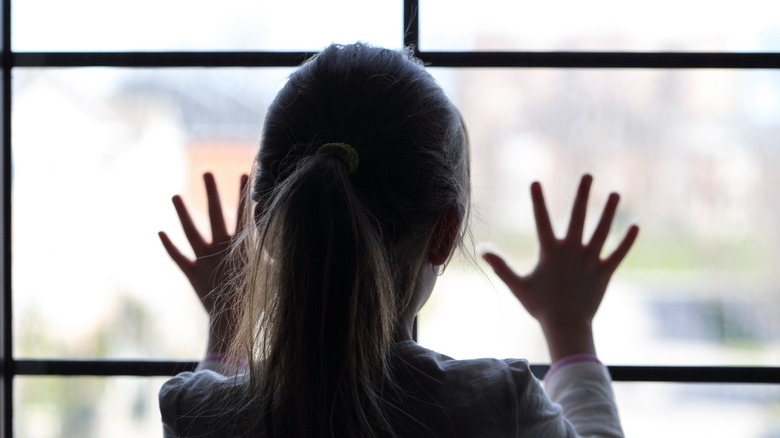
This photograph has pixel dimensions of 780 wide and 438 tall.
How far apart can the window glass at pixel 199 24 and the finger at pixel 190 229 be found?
28 cm

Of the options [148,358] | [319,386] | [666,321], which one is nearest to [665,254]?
[666,321]

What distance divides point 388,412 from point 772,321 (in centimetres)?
67

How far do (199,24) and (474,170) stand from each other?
493 millimetres

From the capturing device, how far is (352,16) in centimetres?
116

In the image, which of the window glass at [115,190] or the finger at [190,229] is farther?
the window glass at [115,190]

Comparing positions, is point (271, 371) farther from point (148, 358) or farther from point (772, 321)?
point (772, 321)

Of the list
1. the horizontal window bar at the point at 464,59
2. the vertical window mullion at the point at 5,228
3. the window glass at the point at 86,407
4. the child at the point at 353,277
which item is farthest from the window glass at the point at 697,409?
the vertical window mullion at the point at 5,228

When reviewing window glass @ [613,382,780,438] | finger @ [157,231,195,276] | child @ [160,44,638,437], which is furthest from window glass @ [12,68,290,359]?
window glass @ [613,382,780,438]

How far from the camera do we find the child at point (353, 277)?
2.65 ft

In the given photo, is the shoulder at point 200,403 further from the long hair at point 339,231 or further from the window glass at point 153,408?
the window glass at point 153,408

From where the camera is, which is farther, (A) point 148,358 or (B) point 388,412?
(A) point 148,358

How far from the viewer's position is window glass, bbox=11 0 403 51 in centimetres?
116

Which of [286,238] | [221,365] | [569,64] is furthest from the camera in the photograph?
[569,64]

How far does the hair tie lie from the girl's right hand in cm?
31
